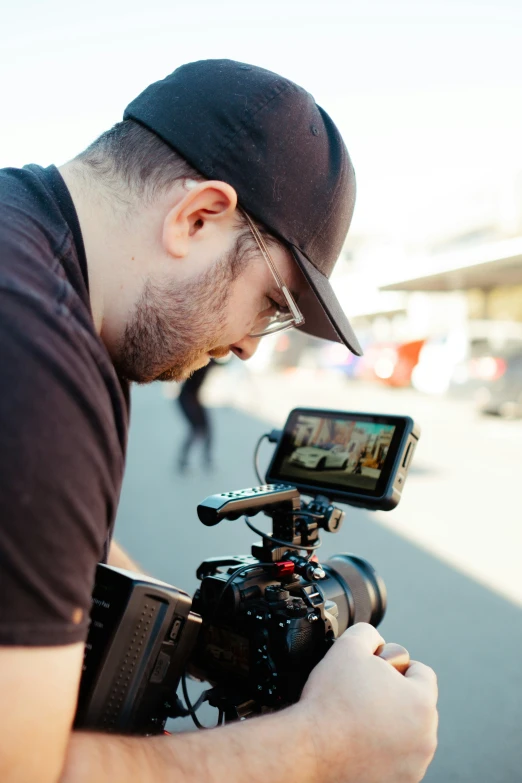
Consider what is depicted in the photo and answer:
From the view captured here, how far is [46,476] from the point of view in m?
0.73

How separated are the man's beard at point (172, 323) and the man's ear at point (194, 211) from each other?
0.07m

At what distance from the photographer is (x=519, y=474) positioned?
6.54m

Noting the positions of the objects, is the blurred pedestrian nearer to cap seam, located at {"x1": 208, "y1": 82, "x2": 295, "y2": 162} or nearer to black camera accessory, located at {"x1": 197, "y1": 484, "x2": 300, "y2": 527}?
black camera accessory, located at {"x1": 197, "y1": 484, "x2": 300, "y2": 527}

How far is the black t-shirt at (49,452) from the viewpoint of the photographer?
717 millimetres

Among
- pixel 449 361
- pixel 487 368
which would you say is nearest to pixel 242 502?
pixel 487 368

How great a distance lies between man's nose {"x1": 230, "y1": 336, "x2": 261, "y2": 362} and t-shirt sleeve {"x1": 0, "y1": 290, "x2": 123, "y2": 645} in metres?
0.69

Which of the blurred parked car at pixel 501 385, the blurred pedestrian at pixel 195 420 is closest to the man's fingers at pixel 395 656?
the blurred pedestrian at pixel 195 420

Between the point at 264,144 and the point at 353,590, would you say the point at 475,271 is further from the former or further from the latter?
the point at 264,144

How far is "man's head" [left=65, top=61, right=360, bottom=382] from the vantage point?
1.16m

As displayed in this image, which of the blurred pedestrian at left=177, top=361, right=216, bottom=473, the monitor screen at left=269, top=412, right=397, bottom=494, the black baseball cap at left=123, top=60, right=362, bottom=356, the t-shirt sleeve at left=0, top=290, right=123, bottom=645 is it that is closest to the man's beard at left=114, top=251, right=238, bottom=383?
the black baseball cap at left=123, top=60, right=362, bottom=356

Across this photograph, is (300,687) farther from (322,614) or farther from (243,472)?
(243,472)

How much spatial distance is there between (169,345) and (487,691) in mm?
2302

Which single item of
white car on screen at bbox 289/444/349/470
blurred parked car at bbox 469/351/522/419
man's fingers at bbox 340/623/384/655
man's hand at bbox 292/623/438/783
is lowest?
man's hand at bbox 292/623/438/783

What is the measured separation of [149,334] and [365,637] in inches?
25.1
